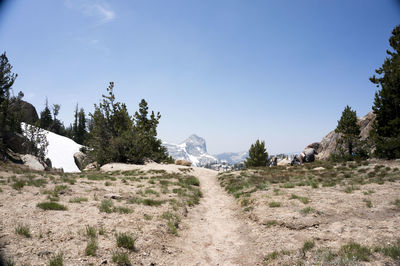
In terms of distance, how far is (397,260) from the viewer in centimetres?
557

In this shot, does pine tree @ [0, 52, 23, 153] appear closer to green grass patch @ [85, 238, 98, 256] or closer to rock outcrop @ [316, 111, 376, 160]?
green grass patch @ [85, 238, 98, 256]

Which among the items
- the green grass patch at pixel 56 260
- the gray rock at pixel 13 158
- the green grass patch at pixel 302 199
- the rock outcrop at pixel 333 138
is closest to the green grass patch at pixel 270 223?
the green grass patch at pixel 302 199

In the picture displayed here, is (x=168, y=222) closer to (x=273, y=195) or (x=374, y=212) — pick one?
(x=273, y=195)

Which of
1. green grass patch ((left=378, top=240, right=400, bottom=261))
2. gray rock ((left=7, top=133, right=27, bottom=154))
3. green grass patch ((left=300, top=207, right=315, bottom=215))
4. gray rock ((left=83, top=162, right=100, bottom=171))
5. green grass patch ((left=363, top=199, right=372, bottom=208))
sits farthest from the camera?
gray rock ((left=7, top=133, right=27, bottom=154))

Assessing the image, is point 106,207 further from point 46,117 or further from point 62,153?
point 46,117

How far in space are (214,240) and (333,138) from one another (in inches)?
2235

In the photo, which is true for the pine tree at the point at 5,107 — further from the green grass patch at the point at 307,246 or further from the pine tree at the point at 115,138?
the green grass patch at the point at 307,246

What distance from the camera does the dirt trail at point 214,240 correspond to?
6.98m

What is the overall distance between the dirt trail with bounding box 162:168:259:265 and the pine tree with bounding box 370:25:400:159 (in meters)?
23.5

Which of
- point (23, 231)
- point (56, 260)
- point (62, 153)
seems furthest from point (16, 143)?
point (56, 260)

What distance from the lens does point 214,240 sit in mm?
8719

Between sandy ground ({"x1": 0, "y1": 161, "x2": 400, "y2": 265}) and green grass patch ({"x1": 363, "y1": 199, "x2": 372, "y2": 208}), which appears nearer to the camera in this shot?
sandy ground ({"x1": 0, "y1": 161, "x2": 400, "y2": 265})

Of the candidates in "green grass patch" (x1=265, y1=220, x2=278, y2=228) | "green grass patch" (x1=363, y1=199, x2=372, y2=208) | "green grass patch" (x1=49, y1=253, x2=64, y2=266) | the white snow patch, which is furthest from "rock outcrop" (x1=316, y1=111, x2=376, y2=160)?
the white snow patch

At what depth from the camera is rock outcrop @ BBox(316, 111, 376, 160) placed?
4442 cm
